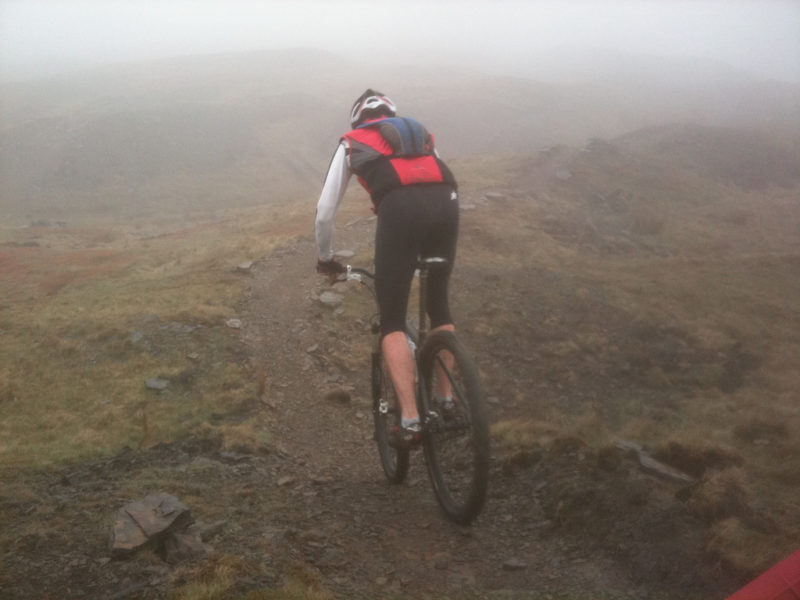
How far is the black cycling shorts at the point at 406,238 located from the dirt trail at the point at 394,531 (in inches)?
70.4

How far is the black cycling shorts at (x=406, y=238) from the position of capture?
15.0ft

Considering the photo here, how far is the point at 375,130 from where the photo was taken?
4750mm

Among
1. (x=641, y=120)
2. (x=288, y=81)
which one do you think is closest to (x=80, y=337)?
(x=641, y=120)

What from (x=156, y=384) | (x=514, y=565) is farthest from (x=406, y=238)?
(x=156, y=384)

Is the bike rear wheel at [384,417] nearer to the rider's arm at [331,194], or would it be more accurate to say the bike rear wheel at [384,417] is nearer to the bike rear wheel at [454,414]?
the bike rear wheel at [454,414]

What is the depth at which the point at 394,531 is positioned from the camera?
198 inches

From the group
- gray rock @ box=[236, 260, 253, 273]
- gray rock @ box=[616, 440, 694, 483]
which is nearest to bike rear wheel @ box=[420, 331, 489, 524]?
gray rock @ box=[616, 440, 694, 483]

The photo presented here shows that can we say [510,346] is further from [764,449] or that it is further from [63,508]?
[63,508]

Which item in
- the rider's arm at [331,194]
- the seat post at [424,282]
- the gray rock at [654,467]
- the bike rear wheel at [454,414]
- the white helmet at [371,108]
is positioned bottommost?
the gray rock at [654,467]

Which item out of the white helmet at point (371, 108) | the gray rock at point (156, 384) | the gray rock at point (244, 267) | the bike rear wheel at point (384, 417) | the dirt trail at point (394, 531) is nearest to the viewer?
the dirt trail at point (394, 531)

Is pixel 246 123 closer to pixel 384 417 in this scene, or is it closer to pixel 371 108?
pixel 371 108

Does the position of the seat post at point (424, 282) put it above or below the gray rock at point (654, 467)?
above

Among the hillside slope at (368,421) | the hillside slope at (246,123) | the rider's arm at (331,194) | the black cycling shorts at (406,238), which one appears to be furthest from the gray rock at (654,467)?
the hillside slope at (246,123)

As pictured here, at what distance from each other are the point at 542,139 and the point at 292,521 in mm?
81920
